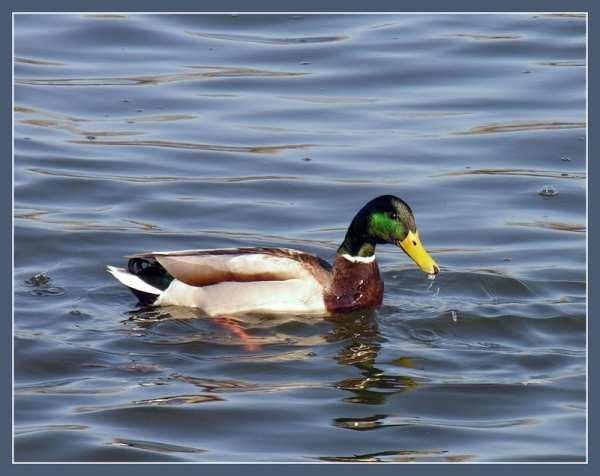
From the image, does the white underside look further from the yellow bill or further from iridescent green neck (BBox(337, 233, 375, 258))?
the yellow bill

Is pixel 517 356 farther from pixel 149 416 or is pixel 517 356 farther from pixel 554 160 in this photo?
pixel 554 160

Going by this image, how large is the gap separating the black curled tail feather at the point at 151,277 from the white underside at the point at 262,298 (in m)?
0.37

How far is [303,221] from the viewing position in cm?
1253

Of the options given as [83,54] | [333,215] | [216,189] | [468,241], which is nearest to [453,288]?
[468,241]

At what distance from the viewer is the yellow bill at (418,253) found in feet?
34.6

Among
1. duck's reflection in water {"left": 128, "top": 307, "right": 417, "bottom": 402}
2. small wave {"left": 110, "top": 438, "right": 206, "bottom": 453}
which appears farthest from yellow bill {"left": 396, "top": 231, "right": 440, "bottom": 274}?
small wave {"left": 110, "top": 438, "right": 206, "bottom": 453}

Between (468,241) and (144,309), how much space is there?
10.2ft

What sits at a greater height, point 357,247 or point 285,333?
point 357,247

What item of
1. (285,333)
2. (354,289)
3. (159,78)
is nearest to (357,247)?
(354,289)

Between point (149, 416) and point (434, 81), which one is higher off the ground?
point (434, 81)

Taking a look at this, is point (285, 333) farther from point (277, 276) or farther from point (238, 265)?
point (238, 265)

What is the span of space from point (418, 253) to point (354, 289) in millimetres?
574

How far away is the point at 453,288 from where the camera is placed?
11109mm

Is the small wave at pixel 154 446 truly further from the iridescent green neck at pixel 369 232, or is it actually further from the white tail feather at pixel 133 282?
the iridescent green neck at pixel 369 232
